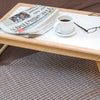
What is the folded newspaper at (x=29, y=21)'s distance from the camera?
0.87 m

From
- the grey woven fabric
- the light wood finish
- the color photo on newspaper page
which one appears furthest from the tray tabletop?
the grey woven fabric

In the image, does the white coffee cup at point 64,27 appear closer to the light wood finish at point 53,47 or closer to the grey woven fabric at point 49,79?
the light wood finish at point 53,47

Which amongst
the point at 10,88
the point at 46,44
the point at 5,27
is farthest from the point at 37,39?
the point at 10,88

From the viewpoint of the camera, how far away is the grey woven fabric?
90 centimetres

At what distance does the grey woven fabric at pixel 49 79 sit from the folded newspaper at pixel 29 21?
29 centimetres

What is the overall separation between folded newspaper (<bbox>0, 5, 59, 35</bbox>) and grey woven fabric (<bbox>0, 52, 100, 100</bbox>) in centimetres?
29

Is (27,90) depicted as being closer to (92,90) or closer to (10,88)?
(10,88)

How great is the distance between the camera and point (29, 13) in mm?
1006

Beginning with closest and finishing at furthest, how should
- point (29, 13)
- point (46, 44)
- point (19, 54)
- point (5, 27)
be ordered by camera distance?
point (46, 44) → point (5, 27) → point (29, 13) → point (19, 54)

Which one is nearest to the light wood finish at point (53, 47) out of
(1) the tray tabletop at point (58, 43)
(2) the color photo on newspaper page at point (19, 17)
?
(1) the tray tabletop at point (58, 43)

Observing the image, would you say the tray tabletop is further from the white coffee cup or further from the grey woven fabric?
the grey woven fabric

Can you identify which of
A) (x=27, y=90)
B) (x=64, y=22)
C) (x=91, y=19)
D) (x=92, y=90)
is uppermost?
(x=64, y=22)

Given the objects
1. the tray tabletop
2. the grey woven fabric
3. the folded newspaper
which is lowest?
the grey woven fabric

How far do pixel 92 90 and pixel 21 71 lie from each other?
44cm
